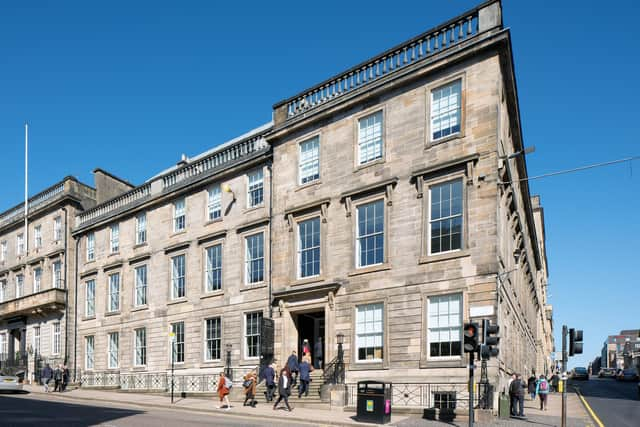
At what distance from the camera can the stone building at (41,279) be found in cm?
3962

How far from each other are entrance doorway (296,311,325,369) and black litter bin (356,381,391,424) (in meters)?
7.82

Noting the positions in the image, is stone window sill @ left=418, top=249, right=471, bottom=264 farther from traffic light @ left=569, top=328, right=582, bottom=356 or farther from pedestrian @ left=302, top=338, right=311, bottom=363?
pedestrian @ left=302, top=338, right=311, bottom=363

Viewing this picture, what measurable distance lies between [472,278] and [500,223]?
7.50 feet

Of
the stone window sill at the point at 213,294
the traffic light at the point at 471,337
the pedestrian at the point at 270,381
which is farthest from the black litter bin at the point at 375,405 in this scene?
the stone window sill at the point at 213,294

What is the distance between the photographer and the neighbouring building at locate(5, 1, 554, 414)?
67.6ft

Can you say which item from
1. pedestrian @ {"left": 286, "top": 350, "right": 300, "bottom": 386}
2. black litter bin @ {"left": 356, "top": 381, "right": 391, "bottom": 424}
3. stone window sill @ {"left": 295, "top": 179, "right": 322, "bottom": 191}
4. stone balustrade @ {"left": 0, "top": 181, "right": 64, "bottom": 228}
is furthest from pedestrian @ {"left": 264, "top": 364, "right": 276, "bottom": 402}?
stone balustrade @ {"left": 0, "top": 181, "right": 64, "bottom": 228}

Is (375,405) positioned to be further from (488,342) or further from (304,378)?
(304,378)

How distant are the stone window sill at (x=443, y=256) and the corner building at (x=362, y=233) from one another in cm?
5

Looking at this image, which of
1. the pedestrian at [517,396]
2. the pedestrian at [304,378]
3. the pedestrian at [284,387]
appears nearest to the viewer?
the pedestrian at [517,396]

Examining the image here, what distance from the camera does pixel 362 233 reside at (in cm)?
2388

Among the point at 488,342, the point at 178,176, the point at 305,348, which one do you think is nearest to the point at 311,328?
the point at 305,348

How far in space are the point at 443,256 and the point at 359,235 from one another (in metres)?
4.11

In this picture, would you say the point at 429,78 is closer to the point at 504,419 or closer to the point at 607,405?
the point at 504,419

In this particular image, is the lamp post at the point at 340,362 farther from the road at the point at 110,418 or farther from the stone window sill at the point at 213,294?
the stone window sill at the point at 213,294
